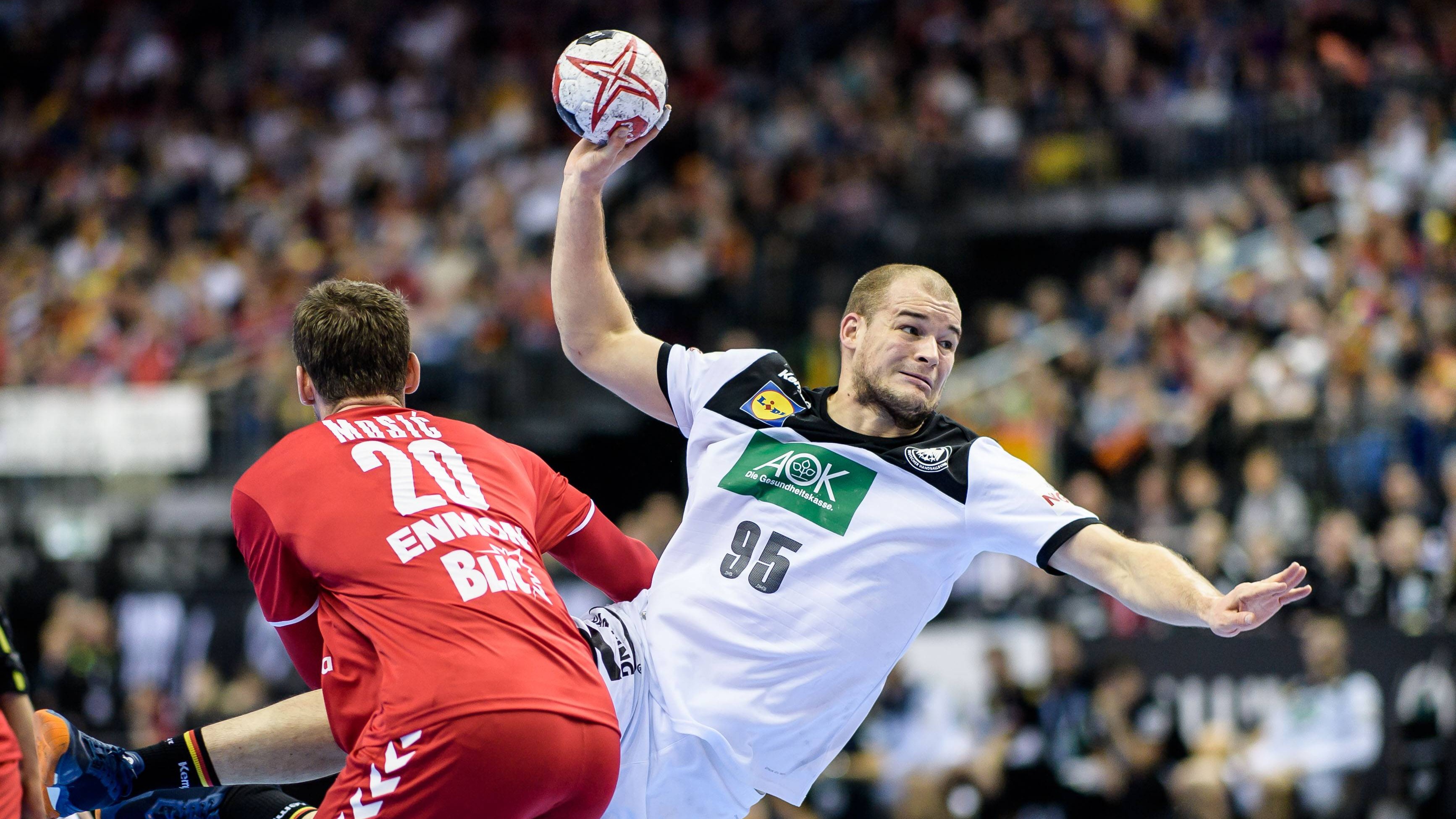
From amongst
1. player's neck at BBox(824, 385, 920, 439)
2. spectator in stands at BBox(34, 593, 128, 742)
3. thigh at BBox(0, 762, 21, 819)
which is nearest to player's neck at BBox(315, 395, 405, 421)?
thigh at BBox(0, 762, 21, 819)

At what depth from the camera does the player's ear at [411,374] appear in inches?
199

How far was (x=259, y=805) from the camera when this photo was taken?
5129 mm

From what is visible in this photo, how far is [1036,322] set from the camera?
655 inches

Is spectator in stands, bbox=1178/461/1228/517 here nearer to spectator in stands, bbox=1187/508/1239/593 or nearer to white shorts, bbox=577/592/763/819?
spectator in stands, bbox=1187/508/1239/593

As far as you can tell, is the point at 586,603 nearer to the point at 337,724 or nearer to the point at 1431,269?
the point at 1431,269

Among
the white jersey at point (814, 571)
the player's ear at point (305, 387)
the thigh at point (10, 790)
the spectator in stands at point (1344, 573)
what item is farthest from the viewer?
the spectator in stands at point (1344, 573)

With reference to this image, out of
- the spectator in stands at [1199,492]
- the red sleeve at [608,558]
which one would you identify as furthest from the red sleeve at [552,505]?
the spectator in stands at [1199,492]

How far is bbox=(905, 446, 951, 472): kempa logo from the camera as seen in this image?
5363mm

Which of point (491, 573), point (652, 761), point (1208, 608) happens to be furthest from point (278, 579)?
point (1208, 608)

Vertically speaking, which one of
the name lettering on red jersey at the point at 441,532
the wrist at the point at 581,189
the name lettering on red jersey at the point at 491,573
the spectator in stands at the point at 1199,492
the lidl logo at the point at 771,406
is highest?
the wrist at the point at 581,189

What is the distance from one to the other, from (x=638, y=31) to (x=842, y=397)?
18.0 meters

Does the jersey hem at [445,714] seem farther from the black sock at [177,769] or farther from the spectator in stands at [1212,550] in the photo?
the spectator in stands at [1212,550]

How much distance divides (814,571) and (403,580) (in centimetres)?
146

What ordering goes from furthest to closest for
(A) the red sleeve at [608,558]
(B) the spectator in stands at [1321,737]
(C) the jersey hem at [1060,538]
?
(B) the spectator in stands at [1321,737]
(A) the red sleeve at [608,558]
(C) the jersey hem at [1060,538]
